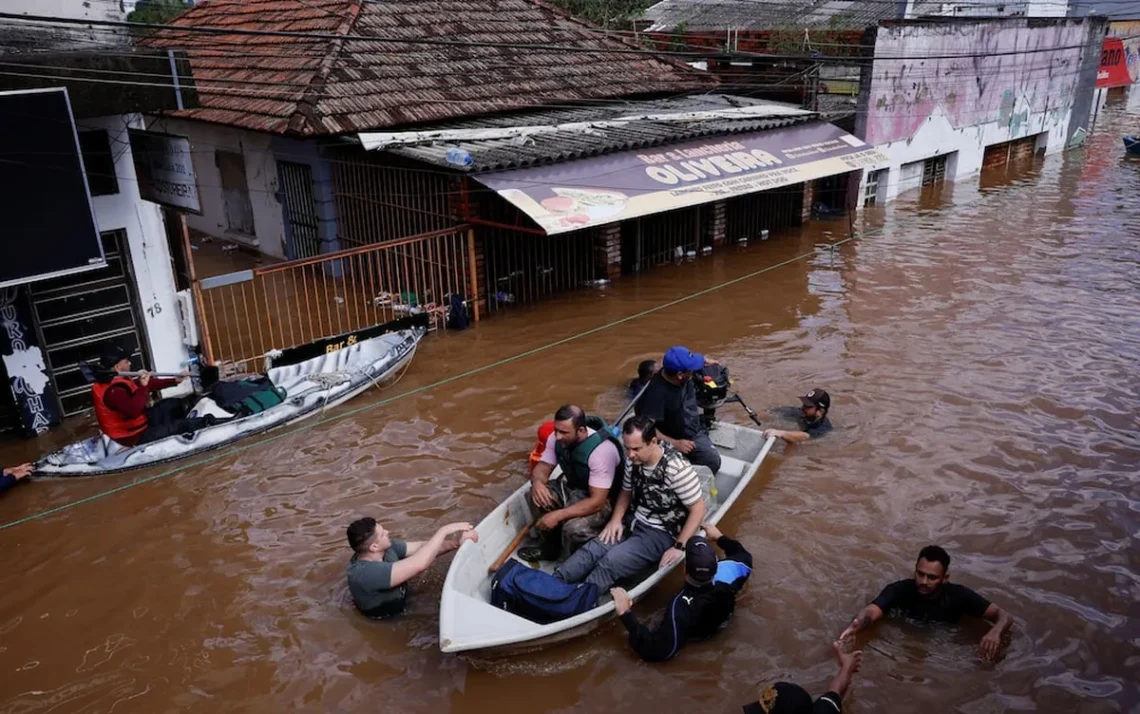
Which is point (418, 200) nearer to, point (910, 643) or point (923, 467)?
point (923, 467)

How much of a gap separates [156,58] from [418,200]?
16.8 ft

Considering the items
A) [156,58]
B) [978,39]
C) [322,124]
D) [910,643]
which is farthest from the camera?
[978,39]

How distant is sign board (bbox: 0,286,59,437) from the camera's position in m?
9.37

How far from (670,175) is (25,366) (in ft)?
31.9

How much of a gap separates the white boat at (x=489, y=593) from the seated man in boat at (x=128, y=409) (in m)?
4.32

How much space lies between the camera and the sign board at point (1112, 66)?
31839 mm

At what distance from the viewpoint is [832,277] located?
51.3 ft

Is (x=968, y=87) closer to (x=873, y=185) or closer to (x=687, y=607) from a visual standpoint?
(x=873, y=185)

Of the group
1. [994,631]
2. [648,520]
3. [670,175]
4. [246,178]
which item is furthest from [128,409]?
[246,178]

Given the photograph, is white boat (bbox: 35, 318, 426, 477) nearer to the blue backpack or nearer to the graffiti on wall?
the blue backpack

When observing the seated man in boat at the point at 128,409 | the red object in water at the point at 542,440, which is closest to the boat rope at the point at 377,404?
the seated man in boat at the point at 128,409

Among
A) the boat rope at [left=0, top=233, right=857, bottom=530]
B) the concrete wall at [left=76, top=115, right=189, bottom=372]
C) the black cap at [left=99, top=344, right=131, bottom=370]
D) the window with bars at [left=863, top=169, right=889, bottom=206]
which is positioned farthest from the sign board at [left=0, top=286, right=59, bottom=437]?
the window with bars at [left=863, top=169, right=889, bottom=206]

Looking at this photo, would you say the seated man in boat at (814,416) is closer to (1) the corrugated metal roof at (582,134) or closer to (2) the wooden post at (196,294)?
(1) the corrugated metal roof at (582,134)

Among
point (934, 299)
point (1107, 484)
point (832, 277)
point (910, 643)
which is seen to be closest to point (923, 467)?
point (1107, 484)
